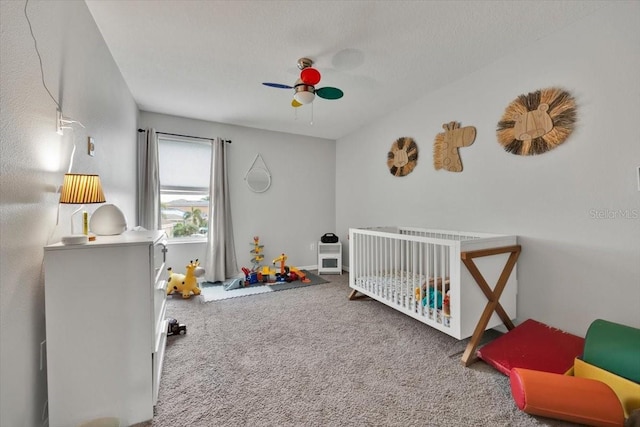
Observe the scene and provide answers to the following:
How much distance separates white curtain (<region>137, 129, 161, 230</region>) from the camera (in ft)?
10.4

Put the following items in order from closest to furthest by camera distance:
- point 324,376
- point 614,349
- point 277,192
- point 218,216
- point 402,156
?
1. point 614,349
2. point 324,376
3. point 402,156
4. point 218,216
5. point 277,192

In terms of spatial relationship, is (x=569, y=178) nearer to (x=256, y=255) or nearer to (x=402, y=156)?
(x=402, y=156)

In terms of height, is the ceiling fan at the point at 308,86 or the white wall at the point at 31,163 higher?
the ceiling fan at the point at 308,86

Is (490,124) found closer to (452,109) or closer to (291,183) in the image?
(452,109)

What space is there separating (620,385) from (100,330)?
250 cm

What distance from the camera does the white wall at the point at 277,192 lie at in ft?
11.9

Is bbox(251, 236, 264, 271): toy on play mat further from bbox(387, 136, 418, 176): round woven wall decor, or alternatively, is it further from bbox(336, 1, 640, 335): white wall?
bbox(336, 1, 640, 335): white wall

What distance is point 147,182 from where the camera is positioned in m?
3.20

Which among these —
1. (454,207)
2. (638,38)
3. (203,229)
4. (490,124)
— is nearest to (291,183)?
(203,229)

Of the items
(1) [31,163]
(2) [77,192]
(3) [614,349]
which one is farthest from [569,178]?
(1) [31,163]

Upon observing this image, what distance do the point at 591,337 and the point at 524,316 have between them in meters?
0.63

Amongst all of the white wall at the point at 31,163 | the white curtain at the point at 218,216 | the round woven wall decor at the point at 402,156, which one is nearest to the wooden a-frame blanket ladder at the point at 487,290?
the round woven wall decor at the point at 402,156

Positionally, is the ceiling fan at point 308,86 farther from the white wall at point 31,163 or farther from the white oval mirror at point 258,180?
the white oval mirror at point 258,180

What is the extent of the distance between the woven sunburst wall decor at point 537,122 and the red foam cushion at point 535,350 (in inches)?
51.7
